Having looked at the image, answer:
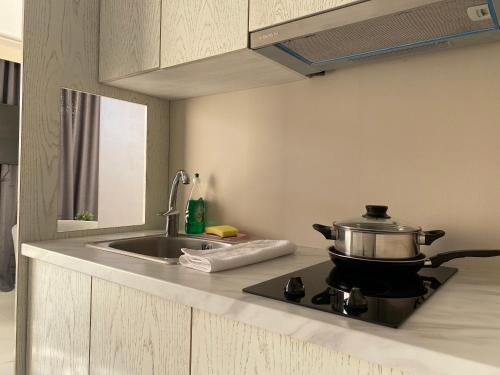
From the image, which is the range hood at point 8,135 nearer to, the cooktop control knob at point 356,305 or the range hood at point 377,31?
the range hood at point 377,31

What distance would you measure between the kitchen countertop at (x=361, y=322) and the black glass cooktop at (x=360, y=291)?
0.07 ft

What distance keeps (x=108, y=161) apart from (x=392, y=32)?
157cm

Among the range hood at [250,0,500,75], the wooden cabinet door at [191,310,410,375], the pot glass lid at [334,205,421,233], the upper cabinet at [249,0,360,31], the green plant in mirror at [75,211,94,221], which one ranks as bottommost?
the wooden cabinet door at [191,310,410,375]

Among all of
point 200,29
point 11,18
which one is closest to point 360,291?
point 200,29

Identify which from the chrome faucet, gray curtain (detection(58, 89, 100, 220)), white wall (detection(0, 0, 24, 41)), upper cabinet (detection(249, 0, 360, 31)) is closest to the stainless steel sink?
the chrome faucet

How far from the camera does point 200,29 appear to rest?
126 centimetres

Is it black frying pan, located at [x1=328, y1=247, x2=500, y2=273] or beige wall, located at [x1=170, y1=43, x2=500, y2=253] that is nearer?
black frying pan, located at [x1=328, y1=247, x2=500, y2=273]

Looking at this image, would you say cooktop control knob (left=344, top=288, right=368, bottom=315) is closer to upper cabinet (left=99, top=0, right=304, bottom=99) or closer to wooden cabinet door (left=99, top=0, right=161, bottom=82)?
Answer: upper cabinet (left=99, top=0, right=304, bottom=99)

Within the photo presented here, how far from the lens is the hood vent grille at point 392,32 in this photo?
2.98ft

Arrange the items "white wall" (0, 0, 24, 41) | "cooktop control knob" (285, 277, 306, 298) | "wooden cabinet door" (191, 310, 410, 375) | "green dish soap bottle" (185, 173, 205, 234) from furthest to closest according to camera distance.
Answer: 1. "white wall" (0, 0, 24, 41)
2. "green dish soap bottle" (185, 173, 205, 234)
3. "cooktop control knob" (285, 277, 306, 298)
4. "wooden cabinet door" (191, 310, 410, 375)

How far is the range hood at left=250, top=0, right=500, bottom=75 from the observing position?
0.90 m

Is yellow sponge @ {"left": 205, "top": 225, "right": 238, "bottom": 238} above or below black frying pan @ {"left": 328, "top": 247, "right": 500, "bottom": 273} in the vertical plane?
below

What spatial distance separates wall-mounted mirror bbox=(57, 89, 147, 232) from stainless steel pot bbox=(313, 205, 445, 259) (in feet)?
4.01

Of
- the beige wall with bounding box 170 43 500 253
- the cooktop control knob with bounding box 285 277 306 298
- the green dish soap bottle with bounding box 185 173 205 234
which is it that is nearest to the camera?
the cooktop control knob with bounding box 285 277 306 298
